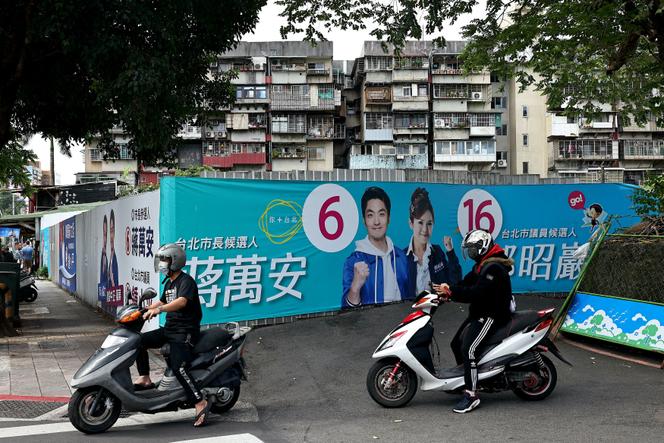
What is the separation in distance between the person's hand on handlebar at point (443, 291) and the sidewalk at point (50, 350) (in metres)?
3.97

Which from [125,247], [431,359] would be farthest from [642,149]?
[431,359]

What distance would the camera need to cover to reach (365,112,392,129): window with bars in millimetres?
59438

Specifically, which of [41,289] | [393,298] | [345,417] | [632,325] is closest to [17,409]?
[345,417]

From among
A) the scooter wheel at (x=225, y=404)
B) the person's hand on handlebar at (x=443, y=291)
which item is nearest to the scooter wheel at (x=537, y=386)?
the person's hand on handlebar at (x=443, y=291)

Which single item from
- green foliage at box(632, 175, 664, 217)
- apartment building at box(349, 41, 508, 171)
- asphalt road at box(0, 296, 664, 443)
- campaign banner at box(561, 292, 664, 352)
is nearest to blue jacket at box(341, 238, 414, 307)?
asphalt road at box(0, 296, 664, 443)

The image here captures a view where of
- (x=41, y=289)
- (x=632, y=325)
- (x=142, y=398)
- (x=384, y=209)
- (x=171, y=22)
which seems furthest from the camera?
(x=41, y=289)

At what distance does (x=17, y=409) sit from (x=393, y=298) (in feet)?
21.6

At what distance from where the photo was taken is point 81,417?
580 cm

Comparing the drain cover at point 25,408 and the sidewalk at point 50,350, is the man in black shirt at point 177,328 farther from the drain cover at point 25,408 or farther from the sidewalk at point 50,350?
the sidewalk at point 50,350

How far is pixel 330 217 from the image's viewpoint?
11336 millimetres

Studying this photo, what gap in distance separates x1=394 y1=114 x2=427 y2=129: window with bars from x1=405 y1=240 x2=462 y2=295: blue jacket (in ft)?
156

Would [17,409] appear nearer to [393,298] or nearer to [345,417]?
[345,417]

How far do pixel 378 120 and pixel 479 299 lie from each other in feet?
178

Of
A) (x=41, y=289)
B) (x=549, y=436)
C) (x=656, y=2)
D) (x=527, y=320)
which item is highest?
(x=656, y=2)
